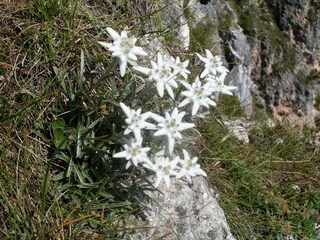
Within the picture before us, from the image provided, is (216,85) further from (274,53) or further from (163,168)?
(274,53)

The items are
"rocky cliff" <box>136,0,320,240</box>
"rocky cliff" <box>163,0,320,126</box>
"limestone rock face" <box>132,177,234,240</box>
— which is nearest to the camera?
"limestone rock face" <box>132,177,234,240</box>

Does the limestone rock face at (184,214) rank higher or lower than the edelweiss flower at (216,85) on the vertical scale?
lower

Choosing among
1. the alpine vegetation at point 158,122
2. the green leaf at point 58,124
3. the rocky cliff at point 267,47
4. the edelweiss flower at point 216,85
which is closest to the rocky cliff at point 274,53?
the rocky cliff at point 267,47

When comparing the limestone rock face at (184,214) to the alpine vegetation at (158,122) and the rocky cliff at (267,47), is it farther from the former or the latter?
the rocky cliff at (267,47)

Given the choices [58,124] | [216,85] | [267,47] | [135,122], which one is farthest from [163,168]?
[267,47]

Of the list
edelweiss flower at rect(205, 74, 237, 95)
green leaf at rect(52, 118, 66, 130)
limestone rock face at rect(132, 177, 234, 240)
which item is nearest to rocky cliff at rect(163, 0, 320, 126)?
limestone rock face at rect(132, 177, 234, 240)

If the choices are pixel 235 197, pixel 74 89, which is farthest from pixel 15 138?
pixel 235 197

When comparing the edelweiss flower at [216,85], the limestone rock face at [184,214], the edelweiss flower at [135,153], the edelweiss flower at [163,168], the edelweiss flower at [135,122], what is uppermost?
the edelweiss flower at [216,85]

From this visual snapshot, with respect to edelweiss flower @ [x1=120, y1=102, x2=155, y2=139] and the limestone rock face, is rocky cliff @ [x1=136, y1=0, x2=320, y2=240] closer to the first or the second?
the limestone rock face

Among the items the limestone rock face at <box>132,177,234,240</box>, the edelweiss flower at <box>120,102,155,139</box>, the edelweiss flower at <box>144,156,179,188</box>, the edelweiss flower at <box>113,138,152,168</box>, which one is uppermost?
the edelweiss flower at <box>120,102,155,139</box>
